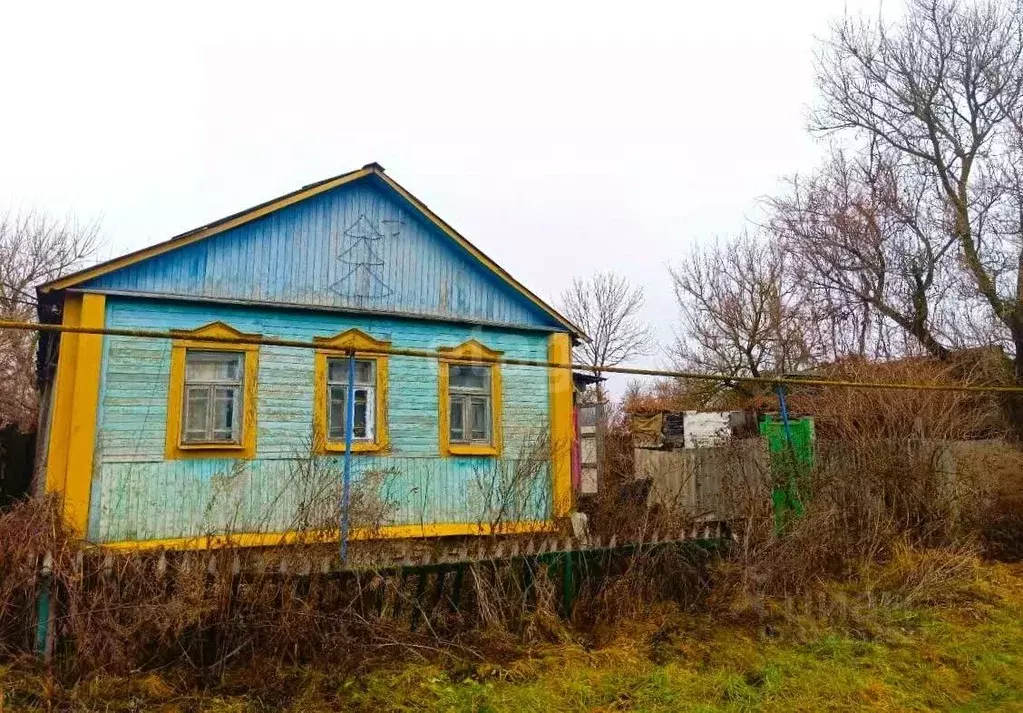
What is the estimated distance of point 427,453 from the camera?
10.2 m

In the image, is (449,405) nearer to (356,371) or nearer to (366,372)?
(366,372)

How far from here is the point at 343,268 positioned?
10242mm

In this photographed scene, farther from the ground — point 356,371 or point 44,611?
point 356,371

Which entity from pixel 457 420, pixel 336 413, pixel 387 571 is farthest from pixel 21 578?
pixel 457 420

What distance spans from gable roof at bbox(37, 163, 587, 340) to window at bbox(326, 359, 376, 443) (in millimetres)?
2236

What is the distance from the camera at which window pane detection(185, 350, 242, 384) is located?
9.21 meters

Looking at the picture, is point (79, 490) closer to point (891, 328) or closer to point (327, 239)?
point (327, 239)

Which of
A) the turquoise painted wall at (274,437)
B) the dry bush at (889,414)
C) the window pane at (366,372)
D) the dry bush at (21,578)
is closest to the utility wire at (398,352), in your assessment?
the dry bush at (889,414)

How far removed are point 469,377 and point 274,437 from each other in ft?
9.56

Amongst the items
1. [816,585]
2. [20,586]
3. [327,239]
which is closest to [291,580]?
[20,586]

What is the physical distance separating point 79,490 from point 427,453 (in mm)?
4236

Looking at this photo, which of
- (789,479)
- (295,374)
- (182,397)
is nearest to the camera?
(789,479)

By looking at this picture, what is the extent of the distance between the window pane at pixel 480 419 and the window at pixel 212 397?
3.28 m

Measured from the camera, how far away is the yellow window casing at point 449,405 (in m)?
10.3
